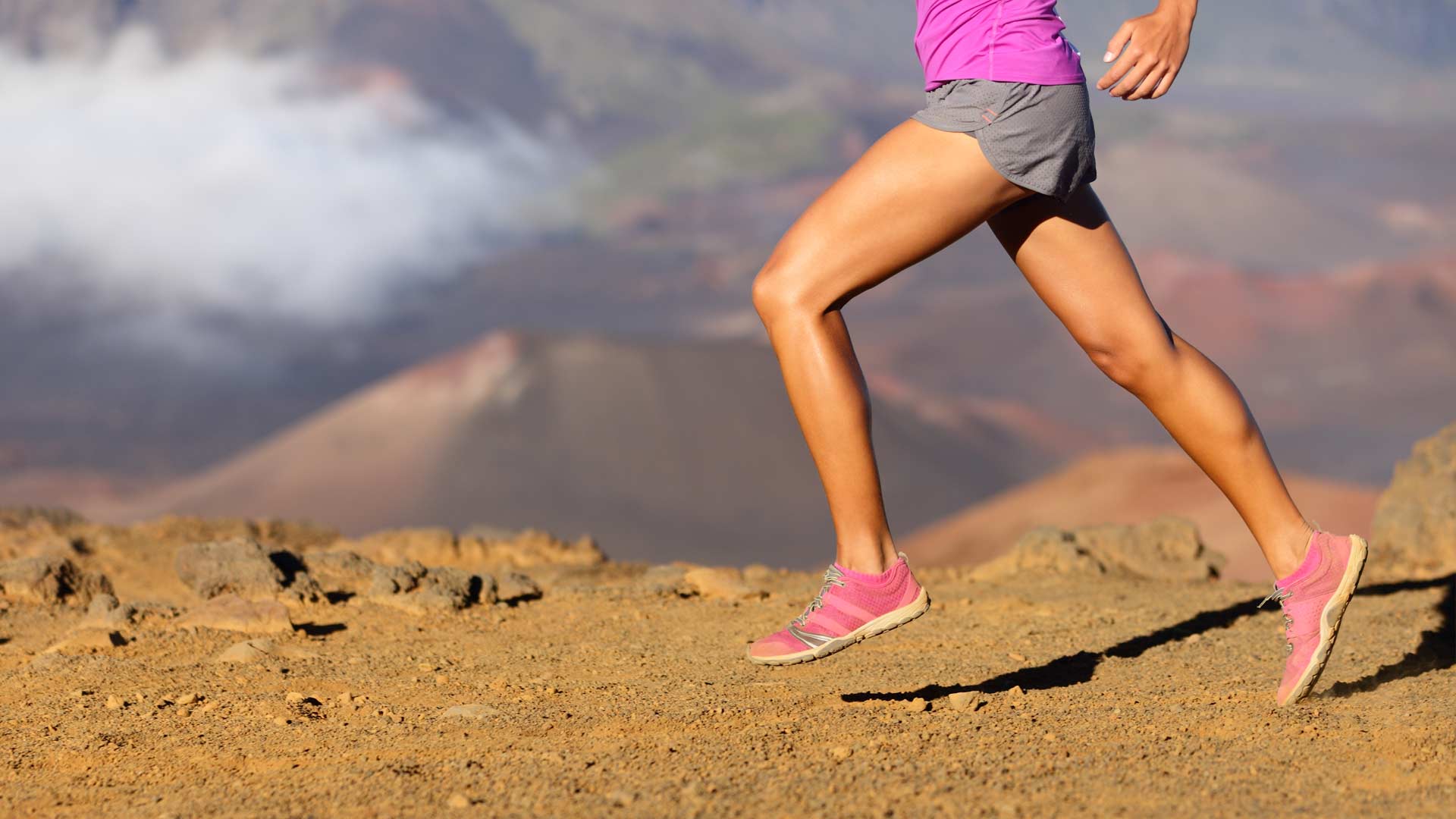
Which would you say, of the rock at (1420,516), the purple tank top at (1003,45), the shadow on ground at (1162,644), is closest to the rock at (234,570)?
the shadow on ground at (1162,644)

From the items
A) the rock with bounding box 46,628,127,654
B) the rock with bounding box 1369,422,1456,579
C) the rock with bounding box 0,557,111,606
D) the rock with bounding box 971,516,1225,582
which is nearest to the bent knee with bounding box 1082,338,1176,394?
Answer: the rock with bounding box 971,516,1225,582

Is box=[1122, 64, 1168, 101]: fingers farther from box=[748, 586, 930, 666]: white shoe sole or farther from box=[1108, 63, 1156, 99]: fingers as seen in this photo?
box=[748, 586, 930, 666]: white shoe sole

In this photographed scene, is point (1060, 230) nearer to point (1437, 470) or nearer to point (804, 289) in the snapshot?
point (804, 289)

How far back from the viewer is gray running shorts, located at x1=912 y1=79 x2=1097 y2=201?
265cm

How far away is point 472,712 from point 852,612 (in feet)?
2.77

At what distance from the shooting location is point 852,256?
107 inches

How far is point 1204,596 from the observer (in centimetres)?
487

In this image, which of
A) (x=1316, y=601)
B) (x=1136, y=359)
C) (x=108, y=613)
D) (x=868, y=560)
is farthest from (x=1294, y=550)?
(x=108, y=613)

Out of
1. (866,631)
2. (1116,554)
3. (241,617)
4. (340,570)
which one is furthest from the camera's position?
(1116,554)

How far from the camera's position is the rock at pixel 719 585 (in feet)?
15.3

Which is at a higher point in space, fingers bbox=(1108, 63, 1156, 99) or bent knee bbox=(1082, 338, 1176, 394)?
fingers bbox=(1108, 63, 1156, 99)

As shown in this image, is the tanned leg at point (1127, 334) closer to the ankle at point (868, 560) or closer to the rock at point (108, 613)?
the ankle at point (868, 560)

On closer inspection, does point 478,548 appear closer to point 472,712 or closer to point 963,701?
point 472,712

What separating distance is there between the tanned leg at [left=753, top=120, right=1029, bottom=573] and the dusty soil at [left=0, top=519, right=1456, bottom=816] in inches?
22.2
